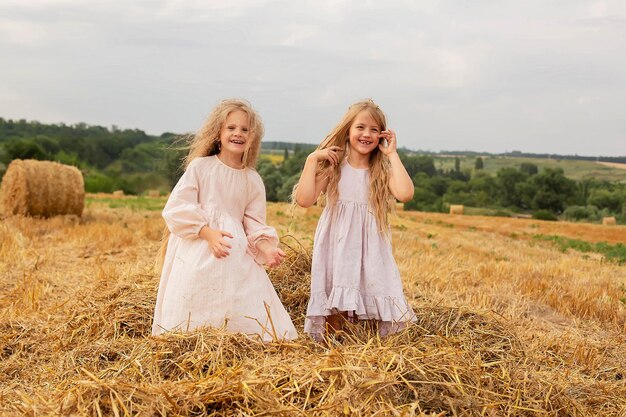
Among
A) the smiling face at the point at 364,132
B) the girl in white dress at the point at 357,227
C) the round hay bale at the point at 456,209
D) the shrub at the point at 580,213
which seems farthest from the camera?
the shrub at the point at 580,213

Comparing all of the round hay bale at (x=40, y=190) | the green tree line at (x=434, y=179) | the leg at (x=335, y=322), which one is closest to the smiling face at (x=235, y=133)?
the leg at (x=335, y=322)

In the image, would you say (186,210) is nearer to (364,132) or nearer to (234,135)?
(234,135)

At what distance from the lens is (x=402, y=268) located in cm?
805

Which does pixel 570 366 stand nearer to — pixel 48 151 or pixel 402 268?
pixel 402 268

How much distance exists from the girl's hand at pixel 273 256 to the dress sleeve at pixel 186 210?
0.44 metres

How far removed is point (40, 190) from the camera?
13.4 m

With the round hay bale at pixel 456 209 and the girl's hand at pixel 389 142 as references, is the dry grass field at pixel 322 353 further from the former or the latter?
the round hay bale at pixel 456 209

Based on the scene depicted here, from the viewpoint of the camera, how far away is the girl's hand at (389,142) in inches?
180

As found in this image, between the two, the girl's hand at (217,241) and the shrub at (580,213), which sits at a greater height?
the girl's hand at (217,241)

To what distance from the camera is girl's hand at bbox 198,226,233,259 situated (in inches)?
166

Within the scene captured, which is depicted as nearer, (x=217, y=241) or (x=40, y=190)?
(x=217, y=241)

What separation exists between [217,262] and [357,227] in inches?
37.8

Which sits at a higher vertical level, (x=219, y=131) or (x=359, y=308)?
(x=219, y=131)

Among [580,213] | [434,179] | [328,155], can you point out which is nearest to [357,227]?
[328,155]
